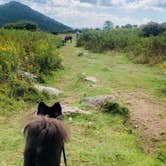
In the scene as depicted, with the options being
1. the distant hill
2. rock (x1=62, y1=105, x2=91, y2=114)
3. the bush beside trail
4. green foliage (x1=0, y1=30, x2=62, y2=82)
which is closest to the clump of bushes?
rock (x1=62, y1=105, x2=91, y2=114)

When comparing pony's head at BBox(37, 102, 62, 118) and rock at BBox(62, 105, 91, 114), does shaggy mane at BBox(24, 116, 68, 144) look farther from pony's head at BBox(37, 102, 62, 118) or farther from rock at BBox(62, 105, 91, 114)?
rock at BBox(62, 105, 91, 114)

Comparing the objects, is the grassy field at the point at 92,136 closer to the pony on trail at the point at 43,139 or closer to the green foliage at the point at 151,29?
the pony on trail at the point at 43,139

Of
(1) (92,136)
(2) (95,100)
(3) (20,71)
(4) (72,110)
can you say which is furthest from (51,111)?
(3) (20,71)

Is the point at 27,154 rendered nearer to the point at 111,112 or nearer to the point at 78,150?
the point at 78,150

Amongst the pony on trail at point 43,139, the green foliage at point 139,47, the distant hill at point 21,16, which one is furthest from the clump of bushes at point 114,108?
the distant hill at point 21,16

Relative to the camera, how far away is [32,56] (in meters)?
11.3

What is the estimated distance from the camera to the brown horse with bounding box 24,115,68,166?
109 inches

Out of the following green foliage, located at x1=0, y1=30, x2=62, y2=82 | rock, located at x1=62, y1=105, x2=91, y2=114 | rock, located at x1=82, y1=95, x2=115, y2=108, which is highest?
green foliage, located at x1=0, y1=30, x2=62, y2=82

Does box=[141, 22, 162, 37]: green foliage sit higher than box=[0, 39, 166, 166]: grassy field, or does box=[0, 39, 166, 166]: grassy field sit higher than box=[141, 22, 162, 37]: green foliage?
box=[141, 22, 162, 37]: green foliage

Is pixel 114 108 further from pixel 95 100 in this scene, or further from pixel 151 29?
pixel 151 29

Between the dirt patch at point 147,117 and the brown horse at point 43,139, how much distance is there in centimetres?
307

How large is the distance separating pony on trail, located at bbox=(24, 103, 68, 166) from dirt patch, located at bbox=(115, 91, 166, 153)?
3067mm

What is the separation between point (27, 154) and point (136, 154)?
2.88 metres

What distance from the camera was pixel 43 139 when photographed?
2.78m
